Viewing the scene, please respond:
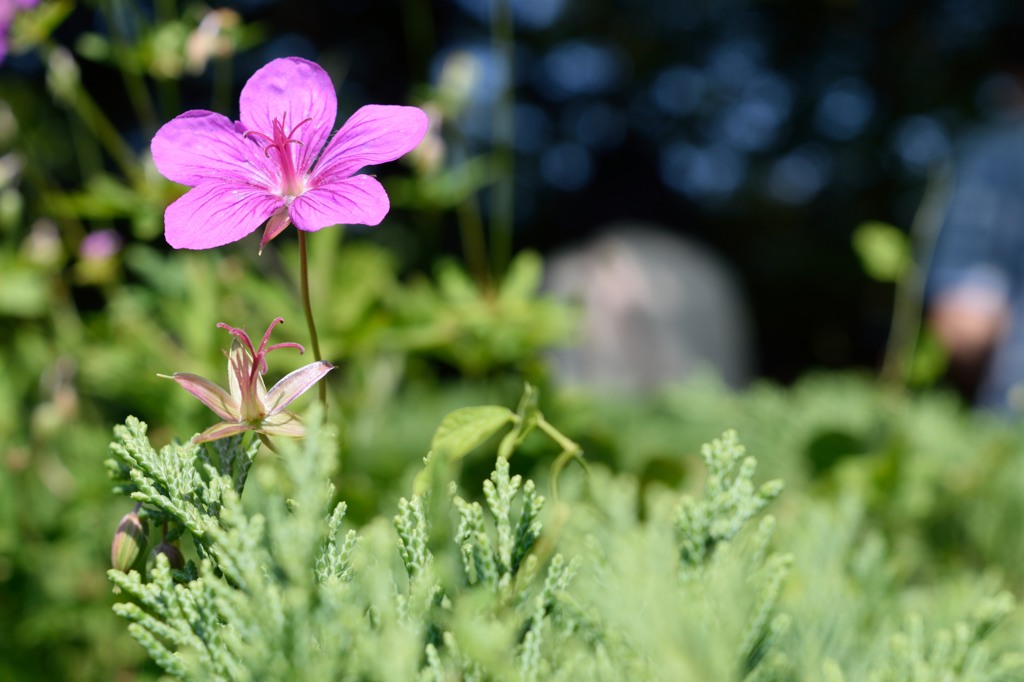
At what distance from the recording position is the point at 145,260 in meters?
1.17

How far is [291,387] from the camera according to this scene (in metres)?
0.47

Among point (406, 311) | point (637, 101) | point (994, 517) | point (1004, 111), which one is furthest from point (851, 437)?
point (637, 101)

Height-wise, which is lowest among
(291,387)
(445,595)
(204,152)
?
(445,595)

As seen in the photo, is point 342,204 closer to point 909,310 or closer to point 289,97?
point 289,97

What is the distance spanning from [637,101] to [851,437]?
23.2 ft

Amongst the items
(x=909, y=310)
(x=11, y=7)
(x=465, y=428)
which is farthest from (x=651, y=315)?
(x=465, y=428)

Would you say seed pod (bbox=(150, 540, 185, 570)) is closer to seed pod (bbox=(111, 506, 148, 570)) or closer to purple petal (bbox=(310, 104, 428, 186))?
seed pod (bbox=(111, 506, 148, 570))

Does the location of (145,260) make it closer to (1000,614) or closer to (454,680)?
(454,680)

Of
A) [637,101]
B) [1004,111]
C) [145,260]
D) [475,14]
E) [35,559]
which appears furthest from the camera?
[637,101]

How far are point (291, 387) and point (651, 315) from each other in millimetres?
3045

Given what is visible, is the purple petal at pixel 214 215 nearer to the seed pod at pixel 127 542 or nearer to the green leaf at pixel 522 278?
the seed pod at pixel 127 542

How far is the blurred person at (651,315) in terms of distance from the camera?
317 centimetres

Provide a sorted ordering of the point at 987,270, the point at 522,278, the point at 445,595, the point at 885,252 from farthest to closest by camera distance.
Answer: the point at 987,270 < the point at 522,278 < the point at 885,252 < the point at 445,595

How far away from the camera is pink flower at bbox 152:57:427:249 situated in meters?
0.45
